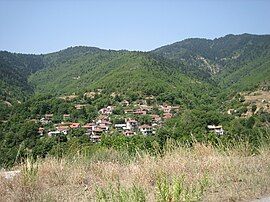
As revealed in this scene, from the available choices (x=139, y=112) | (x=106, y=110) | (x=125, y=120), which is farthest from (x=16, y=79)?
(x=125, y=120)

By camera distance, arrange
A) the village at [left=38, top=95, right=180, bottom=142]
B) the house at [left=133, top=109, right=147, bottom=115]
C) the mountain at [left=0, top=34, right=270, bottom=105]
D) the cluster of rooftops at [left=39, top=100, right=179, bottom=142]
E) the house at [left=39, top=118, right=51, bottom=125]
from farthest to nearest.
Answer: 1. the mountain at [left=0, top=34, right=270, bottom=105]
2. the house at [left=133, top=109, right=147, bottom=115]
3. the house at [left=39, top=118, right=51, bottom=125]
4. the village at [left=38, top=95, right=180, bottom=142]
5. the cluster of rooftops at [left=39, top=100, right=179, bottom=142]

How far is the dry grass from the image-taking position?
364 cm

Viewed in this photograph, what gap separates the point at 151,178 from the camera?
4.53 metres

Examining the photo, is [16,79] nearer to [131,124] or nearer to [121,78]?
[121,78]

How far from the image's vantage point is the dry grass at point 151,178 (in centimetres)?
364

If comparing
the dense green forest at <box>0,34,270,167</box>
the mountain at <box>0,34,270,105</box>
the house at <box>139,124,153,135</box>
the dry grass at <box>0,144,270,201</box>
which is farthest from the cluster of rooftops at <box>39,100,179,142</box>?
the dry grass at <box>0,144,270,201</box>

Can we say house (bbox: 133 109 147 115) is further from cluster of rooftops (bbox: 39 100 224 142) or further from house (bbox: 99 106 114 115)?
house (bbox: 99 106 114 115)

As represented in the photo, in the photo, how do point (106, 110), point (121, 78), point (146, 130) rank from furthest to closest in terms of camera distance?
point (121, 78) < point (106, 110) < point (146, 130)

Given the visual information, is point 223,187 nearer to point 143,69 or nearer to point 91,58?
point 143,69

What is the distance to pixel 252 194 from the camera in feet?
12.4

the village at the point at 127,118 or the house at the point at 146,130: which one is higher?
the village at the point at 127,118

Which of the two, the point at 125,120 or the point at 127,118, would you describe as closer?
the point at 125,120

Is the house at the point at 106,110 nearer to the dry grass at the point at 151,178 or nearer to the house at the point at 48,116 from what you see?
the house at the point at 48,116

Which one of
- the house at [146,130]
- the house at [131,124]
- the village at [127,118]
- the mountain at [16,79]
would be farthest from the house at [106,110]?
the mountain at [16,79]
